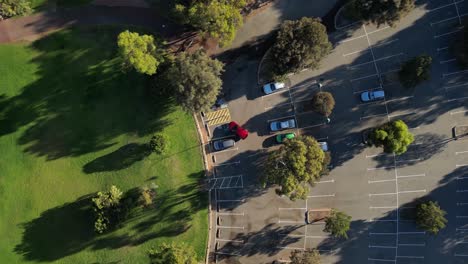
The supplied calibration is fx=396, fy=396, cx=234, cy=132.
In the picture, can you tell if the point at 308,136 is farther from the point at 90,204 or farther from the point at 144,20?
the point at 90,204

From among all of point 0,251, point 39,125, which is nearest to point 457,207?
point 39,125

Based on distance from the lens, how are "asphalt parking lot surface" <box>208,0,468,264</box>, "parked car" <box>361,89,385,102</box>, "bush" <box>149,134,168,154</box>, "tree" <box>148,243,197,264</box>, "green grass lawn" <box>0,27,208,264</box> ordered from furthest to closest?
"asphalt parking lot surface" <box>208,0,468,264</box>
"green grass lawn" <box>0,27,208,264</box>
"parked car" <box>361,89,385,102</box>
"bush" <box>149,134,168,154</box>
"tree" <box>148,243,197,264</box>

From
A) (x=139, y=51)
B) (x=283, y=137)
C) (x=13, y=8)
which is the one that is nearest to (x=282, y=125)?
(x=283, y=137)

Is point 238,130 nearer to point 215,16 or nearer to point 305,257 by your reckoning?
point 215,16

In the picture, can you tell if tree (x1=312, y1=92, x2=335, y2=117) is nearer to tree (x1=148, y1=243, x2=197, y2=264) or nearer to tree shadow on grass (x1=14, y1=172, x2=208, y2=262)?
tree shadow on grass (x1=14, y1=172, x2=208, y2=262)

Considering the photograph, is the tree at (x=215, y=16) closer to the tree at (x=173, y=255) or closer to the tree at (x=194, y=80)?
the tree at (x=194, y=80)

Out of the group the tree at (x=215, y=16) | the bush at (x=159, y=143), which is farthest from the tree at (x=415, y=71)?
the bush at (x=159, y=143)

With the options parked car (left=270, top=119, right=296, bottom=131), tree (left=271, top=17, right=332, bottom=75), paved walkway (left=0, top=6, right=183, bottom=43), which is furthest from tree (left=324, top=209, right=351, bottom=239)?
paved walkway (left=0, top=6, right=183, bottom=43)
